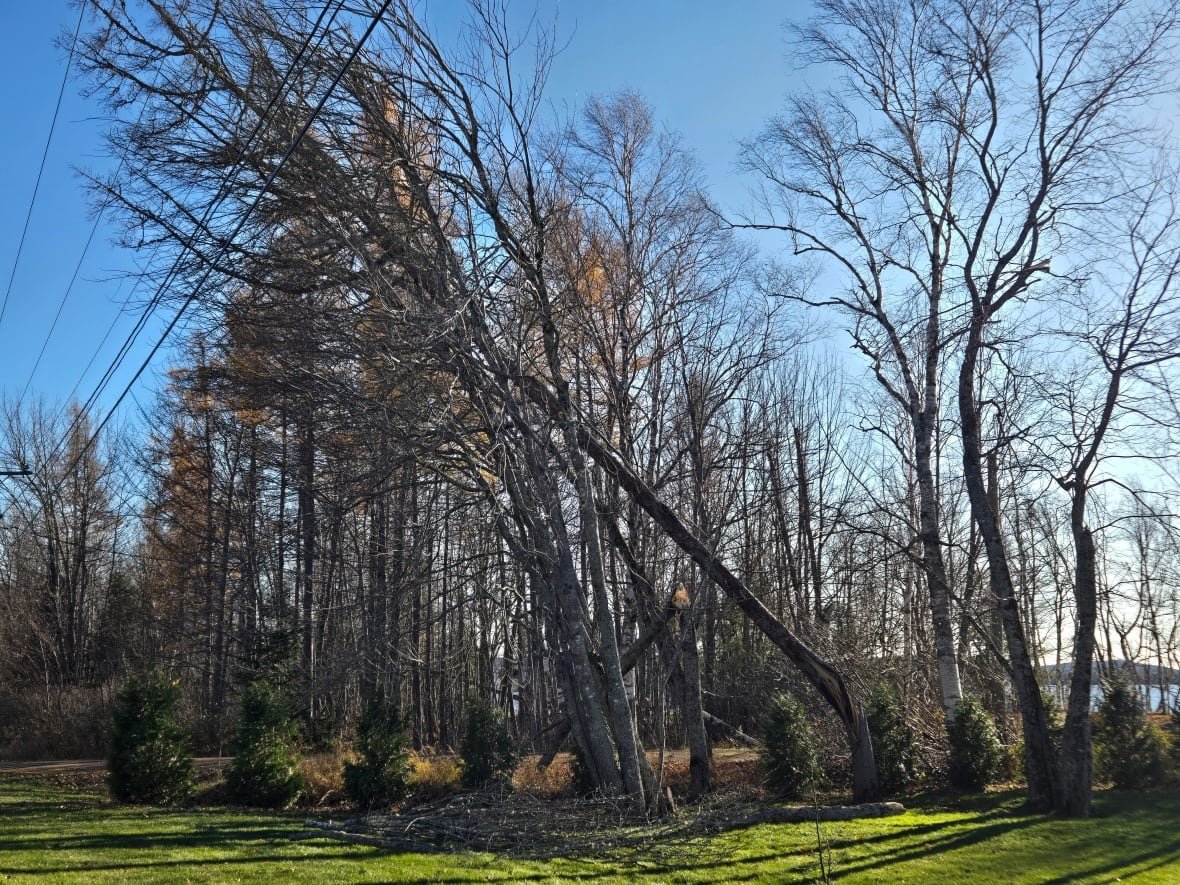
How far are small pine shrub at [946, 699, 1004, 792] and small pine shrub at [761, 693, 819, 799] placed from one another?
2606 millimetres

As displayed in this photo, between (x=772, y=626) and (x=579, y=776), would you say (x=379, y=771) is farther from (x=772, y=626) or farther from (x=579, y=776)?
(x=772, y=626)

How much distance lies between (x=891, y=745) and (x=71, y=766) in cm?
1930

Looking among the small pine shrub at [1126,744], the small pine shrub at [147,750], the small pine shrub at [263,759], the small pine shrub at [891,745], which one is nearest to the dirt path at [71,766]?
the small pine shrub at [147,750]

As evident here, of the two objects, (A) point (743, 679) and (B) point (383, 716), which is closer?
(B) point (383, 716)

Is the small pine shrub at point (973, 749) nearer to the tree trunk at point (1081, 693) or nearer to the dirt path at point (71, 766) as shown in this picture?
the tree trunk at point (1081, 693)

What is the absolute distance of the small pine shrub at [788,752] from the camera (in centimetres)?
1423

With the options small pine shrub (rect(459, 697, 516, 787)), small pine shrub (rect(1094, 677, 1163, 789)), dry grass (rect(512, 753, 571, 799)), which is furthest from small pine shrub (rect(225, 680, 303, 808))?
small pine shrub (rect(1094, 677, 1163, 789))

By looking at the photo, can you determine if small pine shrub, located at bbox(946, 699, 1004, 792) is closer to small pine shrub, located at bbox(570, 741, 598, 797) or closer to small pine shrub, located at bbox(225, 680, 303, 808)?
small pine shrub, located at bbox(570, 741, 598, 797)

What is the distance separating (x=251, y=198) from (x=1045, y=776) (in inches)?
562

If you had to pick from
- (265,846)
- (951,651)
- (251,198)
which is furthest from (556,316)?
(951,651)

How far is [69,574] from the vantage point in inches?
1312

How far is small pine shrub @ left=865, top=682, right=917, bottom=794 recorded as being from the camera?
1500cm

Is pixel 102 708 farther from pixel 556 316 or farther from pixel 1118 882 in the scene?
pixel 1118 882

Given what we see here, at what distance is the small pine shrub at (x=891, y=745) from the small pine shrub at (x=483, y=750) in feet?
22.1
